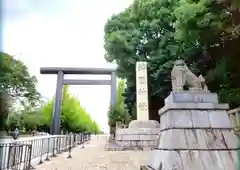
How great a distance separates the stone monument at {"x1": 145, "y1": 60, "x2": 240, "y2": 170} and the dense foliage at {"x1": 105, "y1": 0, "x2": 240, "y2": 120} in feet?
11.9

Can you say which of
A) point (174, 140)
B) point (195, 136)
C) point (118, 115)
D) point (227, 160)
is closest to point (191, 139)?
point (195, 136)

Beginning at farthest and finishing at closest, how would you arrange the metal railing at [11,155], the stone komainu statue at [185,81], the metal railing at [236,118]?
the metal railing at [236,118] < the stone komainu statue at [185,81] < the metal railing at [11,155]

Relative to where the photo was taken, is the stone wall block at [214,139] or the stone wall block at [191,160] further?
the stone wall block at [214,139]

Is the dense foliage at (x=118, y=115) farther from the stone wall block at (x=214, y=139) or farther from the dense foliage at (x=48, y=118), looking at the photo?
the stone wall block at (x=214, y=139)

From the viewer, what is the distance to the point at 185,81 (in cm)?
454

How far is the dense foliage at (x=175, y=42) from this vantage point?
704 centimetres

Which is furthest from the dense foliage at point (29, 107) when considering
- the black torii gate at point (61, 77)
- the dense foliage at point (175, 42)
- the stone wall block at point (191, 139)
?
the stone wall block at point (191, 139)

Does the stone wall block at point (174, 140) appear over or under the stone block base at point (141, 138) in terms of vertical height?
over

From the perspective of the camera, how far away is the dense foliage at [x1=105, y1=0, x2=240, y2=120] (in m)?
7.04

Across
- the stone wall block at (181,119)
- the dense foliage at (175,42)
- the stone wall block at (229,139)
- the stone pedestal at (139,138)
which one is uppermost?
the dense foliage at (175,42)

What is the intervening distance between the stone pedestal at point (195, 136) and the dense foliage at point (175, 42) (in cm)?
365

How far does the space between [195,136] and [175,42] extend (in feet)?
30.0

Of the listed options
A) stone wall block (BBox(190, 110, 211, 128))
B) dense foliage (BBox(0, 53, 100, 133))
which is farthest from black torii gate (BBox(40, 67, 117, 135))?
stone wall block (BBox(190, 110, 211, 128))

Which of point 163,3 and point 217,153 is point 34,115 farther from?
point 217,153
